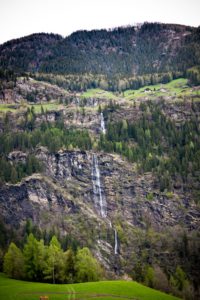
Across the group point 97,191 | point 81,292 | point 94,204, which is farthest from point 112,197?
point 81,292

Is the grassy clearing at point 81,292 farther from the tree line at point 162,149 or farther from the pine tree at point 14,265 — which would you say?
the tree line at point 162,149

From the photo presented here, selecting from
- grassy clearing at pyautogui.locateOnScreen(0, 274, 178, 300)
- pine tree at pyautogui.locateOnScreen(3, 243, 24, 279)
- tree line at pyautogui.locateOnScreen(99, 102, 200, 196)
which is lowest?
pine tree at pyautogui.locateOnScreen(3, 243, 24, 279)

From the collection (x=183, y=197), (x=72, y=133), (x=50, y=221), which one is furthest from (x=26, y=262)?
(x=72, y=133)

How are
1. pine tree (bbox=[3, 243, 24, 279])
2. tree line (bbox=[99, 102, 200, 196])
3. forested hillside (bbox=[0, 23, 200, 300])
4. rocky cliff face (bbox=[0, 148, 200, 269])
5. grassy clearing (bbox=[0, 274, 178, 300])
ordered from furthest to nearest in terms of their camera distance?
tree line (bbox=[99, 102, 200, 196]), rocky cliff face (bbox=[0, 148, 200, 269]), forested hillside (bbox=[0, 23, 200, 300]), pine tree (bbox=[3, 243, 24, 279]), grassy clearing (bbox=[0, 274, 178, 300])

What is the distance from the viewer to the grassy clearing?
66062 millimetres

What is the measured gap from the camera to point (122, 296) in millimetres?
69500

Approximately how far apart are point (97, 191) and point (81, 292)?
101 metres

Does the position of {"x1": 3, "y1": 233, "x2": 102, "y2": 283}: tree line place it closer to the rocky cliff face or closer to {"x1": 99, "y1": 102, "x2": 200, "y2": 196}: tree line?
the rocky cliff face

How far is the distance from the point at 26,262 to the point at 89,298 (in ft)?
108

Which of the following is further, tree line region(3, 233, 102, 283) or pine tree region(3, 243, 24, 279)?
pine tree region(3, 243, 24, 279)

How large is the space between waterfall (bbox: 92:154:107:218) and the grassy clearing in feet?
275

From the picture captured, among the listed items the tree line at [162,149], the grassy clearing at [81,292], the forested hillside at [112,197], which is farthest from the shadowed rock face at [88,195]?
the grassy clearing at [81,292]

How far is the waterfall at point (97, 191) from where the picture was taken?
165m

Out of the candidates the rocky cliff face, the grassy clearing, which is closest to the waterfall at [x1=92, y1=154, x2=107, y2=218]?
the rocky cliff face
